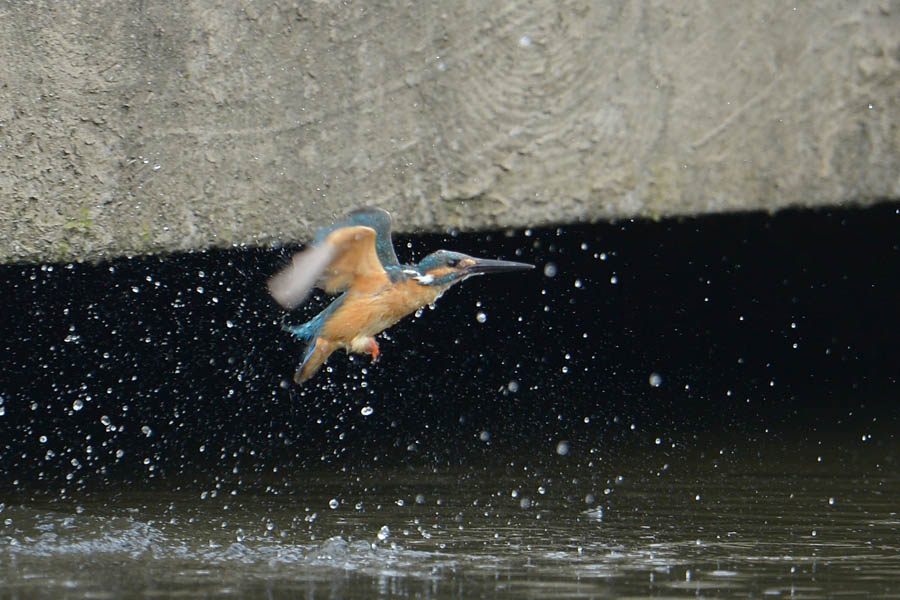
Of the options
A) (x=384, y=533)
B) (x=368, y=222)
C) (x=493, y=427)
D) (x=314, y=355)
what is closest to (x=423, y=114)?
(x=368, y=222)

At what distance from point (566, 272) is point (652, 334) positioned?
A: 29.8 inches

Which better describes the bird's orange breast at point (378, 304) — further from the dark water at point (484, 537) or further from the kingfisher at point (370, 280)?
the dark water at point (484, 537)

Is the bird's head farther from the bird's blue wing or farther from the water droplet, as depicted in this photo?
the water droplet

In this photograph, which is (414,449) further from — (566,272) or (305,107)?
(305,107)

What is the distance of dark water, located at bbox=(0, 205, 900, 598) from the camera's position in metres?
2.39

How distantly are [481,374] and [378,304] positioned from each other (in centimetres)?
147

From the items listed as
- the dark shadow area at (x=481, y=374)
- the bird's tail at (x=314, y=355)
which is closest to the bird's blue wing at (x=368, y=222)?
the bird's tail at (x=314, y=355)

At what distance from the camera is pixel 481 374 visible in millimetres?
4129

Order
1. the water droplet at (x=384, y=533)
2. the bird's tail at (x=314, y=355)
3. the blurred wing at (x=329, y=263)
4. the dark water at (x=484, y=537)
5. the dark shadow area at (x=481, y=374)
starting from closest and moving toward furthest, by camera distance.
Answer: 1. the dark water at (x=484, y=537)
2. the blurred wing at (x=329, y=263)
3. the water droplet at (x=384, y=533)
4. the bird's tail at (x=314, y=355)
5. the dark shadow area at (x=481, y=374)

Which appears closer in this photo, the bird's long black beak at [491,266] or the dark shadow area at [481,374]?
the bird's long black beak at [491,266]

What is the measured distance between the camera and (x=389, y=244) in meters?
2.57

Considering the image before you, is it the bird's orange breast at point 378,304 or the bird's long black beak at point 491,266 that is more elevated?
the bird's long black beak at point 491,266

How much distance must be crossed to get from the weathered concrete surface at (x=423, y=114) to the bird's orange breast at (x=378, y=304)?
24cm

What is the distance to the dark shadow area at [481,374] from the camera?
346cm
